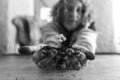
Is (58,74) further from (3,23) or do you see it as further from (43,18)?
(43,18)

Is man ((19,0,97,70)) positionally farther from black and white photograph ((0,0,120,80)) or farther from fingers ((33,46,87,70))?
fingers ((33,46,87,70))

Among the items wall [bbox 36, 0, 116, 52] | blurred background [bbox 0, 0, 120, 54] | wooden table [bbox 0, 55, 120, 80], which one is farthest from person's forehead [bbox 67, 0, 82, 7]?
wall [bbox 36, 0, 116, 52]

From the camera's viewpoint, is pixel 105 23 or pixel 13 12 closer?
pixel 13 12

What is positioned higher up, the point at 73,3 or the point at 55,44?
the point at 73,3

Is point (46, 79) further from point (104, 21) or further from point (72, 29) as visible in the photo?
point (104, 21)

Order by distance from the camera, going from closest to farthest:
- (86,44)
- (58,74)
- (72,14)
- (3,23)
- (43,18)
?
(58,74) → (86,44) → (72,14) → (3,23) → (43,18)

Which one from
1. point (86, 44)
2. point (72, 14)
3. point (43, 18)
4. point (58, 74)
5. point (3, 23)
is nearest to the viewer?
point (58, 74)

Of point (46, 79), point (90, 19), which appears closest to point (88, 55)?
point (46, 79)

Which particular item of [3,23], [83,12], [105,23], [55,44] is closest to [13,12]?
[3,23]
